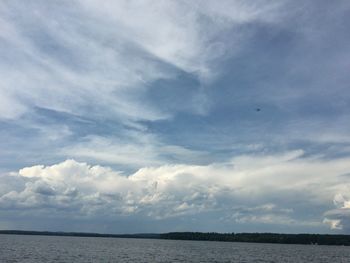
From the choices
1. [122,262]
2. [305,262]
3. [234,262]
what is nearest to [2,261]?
[122,262]

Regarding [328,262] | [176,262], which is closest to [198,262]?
[176,262]

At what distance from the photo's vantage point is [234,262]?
129500 millimetres

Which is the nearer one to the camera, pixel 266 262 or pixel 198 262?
pixel 198 262

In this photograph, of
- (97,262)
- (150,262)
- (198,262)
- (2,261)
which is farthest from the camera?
(198,262)

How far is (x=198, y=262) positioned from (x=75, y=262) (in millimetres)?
38358

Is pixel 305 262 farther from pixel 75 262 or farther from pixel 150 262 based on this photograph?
pixel 75 262

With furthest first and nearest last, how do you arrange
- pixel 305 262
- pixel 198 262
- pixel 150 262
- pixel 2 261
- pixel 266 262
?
pixel 305 262 < pixel 266 262 < pixel 198 262 < pixel 150 262 < pixel 2 261

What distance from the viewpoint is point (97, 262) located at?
110 metres

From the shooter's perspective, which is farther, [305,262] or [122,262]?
[305,262]

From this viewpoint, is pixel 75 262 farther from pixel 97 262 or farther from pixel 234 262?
pixel 234 262

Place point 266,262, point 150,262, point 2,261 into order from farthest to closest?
point 266,262 → point 150,262 → point 2,261

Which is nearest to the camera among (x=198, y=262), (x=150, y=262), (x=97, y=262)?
(x=97, y=262)

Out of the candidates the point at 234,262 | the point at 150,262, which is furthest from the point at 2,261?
the point at 234,262

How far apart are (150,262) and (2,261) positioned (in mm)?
39917
